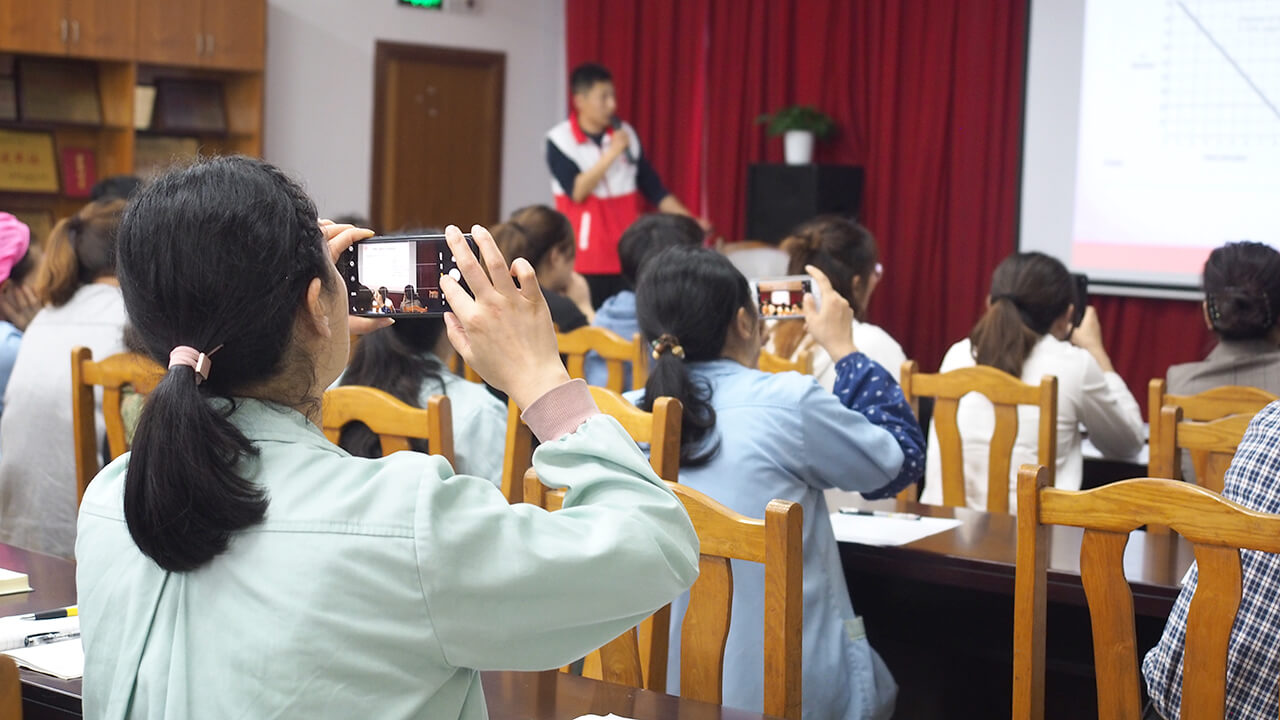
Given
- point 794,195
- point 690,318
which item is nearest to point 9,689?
point 690,318

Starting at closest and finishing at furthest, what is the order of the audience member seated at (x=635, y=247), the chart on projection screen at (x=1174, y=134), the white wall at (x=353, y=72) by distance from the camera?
the audience member seated at (x=635, y=247)
the chart on projection screen at (x=1174, y=134)
the white wall at (x=353, y=72)

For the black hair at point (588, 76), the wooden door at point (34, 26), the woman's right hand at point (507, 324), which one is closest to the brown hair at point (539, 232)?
the black hair at point (588, 76)

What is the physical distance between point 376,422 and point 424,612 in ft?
4.07

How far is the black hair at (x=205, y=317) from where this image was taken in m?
0.95

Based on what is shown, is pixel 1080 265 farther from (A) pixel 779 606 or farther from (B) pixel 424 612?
(B) pixel 424 612

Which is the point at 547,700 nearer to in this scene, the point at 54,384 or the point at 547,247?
the point at 54,384

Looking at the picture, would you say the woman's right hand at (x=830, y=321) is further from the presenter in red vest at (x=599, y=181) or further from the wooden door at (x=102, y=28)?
the wooden door at (x=102, y=28)

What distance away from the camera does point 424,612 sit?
3.12ft

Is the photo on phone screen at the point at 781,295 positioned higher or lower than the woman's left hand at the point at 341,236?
lower

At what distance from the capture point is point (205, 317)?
98 cm

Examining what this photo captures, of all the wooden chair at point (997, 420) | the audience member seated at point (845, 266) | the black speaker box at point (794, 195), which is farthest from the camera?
the black speaker box at point (794, 195)

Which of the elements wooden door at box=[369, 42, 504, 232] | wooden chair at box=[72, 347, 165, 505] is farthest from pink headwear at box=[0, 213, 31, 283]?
wooden door at box=[369, 42, 504, 232]

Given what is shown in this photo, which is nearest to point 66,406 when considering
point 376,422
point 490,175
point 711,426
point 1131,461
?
point 376,422

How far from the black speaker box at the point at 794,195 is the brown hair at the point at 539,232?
97.0 inches
